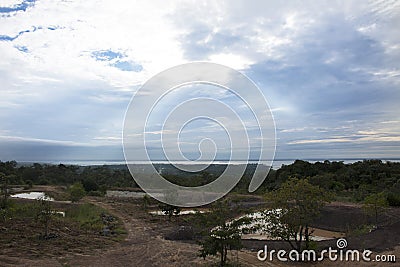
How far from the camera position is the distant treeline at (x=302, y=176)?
94.2 feet

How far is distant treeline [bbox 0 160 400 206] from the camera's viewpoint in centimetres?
2872

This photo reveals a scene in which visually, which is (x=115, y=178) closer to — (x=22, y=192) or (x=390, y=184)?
(x=22, y=192)

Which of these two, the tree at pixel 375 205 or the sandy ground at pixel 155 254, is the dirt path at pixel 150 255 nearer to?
the sandy ground at pixel 155 254

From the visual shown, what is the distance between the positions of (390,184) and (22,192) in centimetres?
3469

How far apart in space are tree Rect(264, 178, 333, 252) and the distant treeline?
34.8 feet

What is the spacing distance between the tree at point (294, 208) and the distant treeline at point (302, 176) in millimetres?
10610

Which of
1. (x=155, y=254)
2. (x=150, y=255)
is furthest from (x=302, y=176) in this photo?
(x=150, y=255)

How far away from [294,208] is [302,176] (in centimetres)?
2653

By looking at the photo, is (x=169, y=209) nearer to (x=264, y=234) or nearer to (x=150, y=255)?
(x=264, y=234)

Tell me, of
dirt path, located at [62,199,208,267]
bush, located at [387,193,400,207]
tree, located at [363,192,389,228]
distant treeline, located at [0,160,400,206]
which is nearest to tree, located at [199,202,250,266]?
dirt path, located at [62,199,208,267]

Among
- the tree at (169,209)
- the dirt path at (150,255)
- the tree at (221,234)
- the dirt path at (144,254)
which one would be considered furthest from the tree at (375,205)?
the tree at (169,209)

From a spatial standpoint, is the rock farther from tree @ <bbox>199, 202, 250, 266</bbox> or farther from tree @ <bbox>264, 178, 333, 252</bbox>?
tree @ <bbox>199, 202, 250, 266</bbox>

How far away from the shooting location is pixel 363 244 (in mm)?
13742

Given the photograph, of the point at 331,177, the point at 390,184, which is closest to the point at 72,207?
the point at 331,177
